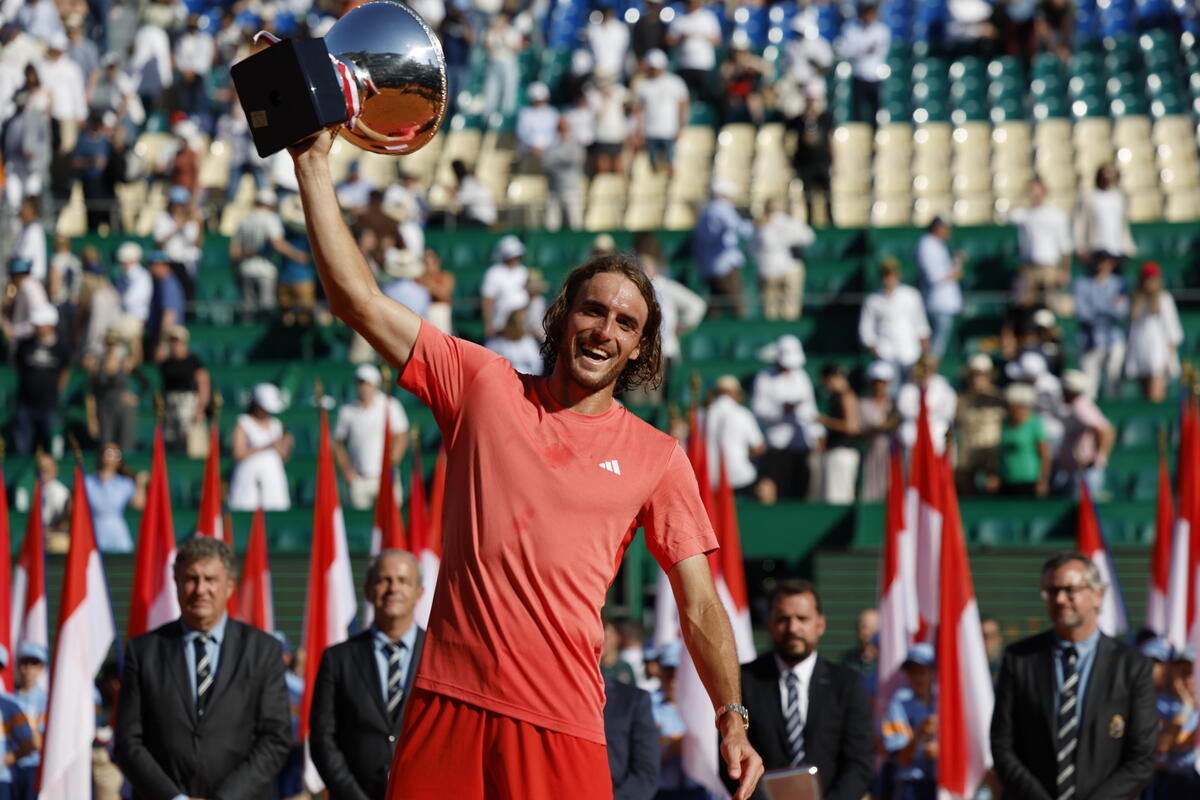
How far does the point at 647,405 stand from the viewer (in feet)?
54.3

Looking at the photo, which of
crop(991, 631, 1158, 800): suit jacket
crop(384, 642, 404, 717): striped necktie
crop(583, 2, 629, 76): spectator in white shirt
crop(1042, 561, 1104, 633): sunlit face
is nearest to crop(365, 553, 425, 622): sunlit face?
crop(384, 642, 404, 717): striped necktie

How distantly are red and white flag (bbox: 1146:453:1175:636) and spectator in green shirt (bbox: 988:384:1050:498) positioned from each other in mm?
2463

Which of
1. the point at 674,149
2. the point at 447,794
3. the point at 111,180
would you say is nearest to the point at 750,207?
the point at 674,149

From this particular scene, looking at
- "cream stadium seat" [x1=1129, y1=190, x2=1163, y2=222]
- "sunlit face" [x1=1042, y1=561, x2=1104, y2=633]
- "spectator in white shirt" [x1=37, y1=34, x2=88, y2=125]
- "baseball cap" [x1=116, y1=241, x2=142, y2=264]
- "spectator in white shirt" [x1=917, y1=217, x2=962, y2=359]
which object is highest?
"spectator in white shirt" [x1=37, y1=34, x2=88, y2=125]

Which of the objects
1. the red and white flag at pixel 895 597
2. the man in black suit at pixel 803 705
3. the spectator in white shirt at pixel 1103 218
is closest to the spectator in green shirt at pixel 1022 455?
the red and white flag at pixel 895 597

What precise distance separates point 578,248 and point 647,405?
164 inches

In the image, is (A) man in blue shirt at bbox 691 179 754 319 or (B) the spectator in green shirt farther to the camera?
(A) man in blue shirt at bbox 691 179 754 319

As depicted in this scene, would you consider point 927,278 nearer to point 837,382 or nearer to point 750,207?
point 837,382

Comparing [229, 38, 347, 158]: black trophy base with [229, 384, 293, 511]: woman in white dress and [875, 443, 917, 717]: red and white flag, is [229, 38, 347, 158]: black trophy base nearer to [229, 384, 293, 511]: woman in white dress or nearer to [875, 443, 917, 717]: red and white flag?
[875, 443, 917, 717]: red and white flag

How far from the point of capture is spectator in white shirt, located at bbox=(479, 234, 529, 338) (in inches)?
672

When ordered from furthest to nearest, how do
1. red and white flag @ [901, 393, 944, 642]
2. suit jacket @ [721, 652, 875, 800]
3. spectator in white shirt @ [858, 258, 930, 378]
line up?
spectator in white shirt @ [858, 258, 930, 378] < red and white flag @ [901, 393, 944, 642] < suit jacket @ [721, 652, 875, 800]

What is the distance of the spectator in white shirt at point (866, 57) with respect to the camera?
74.0ft

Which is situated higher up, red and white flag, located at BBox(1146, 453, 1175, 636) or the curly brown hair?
the curly brown hair

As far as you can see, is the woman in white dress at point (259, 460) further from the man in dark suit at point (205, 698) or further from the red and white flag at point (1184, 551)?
the man in dark suit at point (205, 698)
